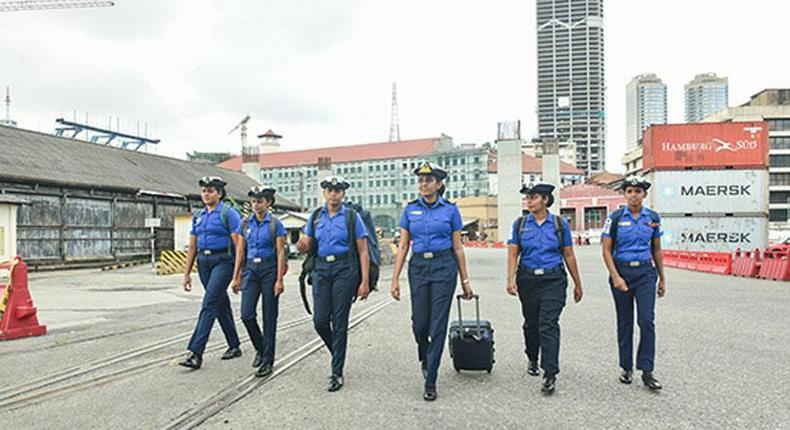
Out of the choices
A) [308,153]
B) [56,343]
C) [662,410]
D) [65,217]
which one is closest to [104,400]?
[56,343]

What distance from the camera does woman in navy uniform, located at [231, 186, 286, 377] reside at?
6.14 meters

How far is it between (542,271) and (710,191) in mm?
24558

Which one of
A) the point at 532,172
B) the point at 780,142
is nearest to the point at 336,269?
the point at 780,142

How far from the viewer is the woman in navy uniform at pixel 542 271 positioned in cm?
542

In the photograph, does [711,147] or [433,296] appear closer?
[433,296]

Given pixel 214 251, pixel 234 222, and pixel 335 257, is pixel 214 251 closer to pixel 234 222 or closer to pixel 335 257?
pixel 234 222

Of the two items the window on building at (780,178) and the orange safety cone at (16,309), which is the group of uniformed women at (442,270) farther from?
the window on building at (780,178)

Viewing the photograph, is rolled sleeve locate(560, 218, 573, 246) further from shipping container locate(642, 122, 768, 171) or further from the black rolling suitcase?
shipping container locate(642, 122, 768, 171)

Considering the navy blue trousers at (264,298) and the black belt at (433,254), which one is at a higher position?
the black belt at (433,254)

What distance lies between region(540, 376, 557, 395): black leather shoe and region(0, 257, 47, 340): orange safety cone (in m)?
7.15

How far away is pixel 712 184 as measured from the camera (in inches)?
1056

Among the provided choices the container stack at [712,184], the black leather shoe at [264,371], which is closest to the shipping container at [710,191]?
the container stack at [712,184]

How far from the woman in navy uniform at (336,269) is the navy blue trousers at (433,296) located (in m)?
0.53

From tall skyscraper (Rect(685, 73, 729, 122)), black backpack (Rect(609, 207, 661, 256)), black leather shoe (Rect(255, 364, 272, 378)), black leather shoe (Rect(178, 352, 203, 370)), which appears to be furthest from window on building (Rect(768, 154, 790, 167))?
tall skyscraper (Rect(685, 73, 729, 122))
